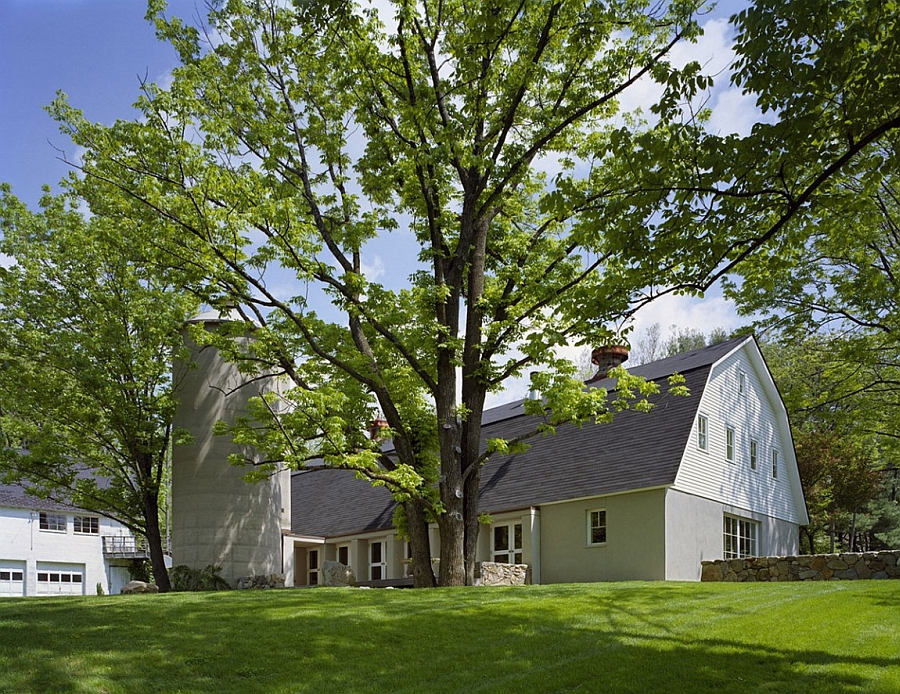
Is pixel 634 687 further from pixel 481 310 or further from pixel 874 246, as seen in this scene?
pixel 874 246

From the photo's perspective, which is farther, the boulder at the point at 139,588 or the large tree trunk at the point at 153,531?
the large tree trunk at the point at 153,531

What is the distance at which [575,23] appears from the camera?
1488 cm

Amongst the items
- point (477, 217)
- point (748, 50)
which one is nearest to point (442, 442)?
point (477, 217)

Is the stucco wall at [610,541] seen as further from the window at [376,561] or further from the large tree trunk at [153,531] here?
the large tree trunk at [153,531]

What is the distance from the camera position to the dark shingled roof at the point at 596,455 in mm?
21734

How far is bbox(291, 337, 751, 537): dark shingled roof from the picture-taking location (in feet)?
71.3

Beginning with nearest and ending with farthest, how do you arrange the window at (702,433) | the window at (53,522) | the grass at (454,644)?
1. the grass at (454,644)
2. the window at (702,433)
3. the window at (53,522)

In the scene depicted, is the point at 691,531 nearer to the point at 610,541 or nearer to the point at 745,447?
the point at 610,541

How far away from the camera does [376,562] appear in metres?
30.4

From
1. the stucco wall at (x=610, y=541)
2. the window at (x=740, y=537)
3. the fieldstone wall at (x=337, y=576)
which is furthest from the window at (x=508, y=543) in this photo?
the window at (x=740, y=537)

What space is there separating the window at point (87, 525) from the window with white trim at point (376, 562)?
732 inches

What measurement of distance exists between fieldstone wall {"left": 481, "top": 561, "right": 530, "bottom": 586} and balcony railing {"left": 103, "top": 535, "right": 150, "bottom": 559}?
24.4 meters

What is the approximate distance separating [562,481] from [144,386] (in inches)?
490

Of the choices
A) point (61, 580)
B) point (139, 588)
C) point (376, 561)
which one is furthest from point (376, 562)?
point (61, 580)
